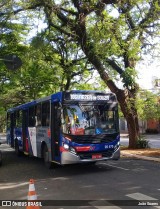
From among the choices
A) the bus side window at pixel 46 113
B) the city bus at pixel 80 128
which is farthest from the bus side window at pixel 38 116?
the city bus at pixel 80 128

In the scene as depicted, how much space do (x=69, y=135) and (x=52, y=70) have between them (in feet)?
58.3

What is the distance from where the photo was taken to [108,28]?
17969mm

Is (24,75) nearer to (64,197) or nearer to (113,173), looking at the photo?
(113,173)

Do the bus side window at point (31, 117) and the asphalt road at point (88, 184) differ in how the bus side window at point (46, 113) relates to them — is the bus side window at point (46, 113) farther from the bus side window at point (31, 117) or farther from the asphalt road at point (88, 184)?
the asphalt road at point (88, 184)

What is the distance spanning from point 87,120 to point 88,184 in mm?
2890

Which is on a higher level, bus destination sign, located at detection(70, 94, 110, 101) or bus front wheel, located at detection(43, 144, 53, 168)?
bus destination sign, located at detection(70, 94, 110, 101)

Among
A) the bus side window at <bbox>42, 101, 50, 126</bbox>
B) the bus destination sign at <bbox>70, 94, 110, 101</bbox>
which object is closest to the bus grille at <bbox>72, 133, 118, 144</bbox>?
the bus destination sign at <bbox>70, 94, 110, 101</bbox>

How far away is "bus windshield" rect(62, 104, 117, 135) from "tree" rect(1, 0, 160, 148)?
19.3 ft

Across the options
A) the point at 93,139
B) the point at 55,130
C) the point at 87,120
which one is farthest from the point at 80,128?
the point at 55,130

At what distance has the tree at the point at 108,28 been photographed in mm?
18188

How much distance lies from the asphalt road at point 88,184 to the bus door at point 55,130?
0.78 m

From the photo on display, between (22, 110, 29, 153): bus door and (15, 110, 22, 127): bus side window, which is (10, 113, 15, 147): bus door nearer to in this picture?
(15, 110, 22, 127): bus side window

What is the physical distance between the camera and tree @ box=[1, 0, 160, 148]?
59.7 ft

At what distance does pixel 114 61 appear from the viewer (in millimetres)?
22422
